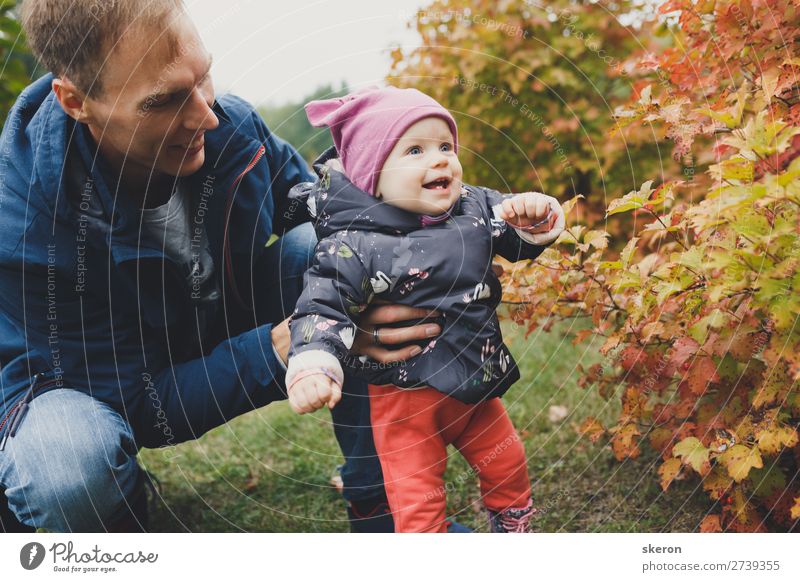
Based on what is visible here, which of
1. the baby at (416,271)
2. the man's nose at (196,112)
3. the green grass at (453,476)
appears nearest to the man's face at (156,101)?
the man's nose at (196,112)

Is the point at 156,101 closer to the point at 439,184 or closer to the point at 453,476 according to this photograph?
the point at 439,184

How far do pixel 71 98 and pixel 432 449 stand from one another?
118cm

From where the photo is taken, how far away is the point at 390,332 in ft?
5.83

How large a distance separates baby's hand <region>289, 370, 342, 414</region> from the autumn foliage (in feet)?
2.29

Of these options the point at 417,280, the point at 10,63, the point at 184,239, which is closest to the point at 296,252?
the point at 184,239

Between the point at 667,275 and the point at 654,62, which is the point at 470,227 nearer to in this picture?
the point at 667,275

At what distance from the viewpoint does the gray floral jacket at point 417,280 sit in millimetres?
1671

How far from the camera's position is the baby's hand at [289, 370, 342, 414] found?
1.50 meters

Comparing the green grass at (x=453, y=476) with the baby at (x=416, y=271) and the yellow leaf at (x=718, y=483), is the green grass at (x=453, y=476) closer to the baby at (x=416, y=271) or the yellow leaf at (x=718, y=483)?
the yellow leaf at (x=718, y=483)

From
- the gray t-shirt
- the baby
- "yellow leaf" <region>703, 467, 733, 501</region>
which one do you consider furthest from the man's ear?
"yellow leaf" <region>703, 467, 733, 501</region>

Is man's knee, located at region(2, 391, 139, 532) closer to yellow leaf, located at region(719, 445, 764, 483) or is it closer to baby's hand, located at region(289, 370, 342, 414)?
baby's hand, located at region(289, 370, 342, 414)

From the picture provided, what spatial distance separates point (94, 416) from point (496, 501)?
101 centimetres

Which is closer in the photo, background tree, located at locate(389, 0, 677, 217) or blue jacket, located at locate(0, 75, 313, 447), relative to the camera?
blue jacket, located at locate(0, 75, 313, 447)
